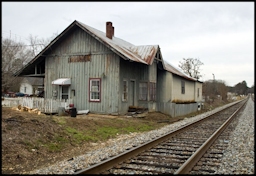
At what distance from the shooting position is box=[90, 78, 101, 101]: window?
691 inches

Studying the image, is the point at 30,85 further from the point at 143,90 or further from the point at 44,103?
the point at 44,103

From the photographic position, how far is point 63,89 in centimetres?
1891

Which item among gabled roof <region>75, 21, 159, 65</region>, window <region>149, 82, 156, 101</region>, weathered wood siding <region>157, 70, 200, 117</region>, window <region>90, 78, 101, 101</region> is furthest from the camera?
weathered wood siding <region>157, 70, 200, 117</region>

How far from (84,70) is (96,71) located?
89cm

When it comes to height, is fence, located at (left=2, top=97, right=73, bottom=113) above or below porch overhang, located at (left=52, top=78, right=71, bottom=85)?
below

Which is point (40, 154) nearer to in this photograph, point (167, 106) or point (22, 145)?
point (22, 145)

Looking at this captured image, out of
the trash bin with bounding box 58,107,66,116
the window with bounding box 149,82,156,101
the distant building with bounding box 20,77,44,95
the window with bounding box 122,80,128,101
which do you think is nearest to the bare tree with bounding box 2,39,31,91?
the trash bin with bounding box 58,107,66,116

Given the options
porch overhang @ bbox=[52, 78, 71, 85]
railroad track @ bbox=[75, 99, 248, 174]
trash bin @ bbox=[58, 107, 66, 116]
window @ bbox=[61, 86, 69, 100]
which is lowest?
railroad track @ bbox=[75, 99, 248, 174]

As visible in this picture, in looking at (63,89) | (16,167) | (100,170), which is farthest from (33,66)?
(100,170)

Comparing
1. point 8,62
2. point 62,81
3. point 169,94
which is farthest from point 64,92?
point 169,94

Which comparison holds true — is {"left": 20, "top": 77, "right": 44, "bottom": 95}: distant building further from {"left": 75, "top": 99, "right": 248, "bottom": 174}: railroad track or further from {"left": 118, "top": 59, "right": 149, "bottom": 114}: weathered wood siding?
{"left": 75, "top": 99, "right": 248, "bottom": 174}: railroad track

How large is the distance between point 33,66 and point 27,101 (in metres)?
3.77

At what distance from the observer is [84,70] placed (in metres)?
18.0

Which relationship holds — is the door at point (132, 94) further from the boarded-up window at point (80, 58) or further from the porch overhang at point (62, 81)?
the porch overhang at point (62, 81)
